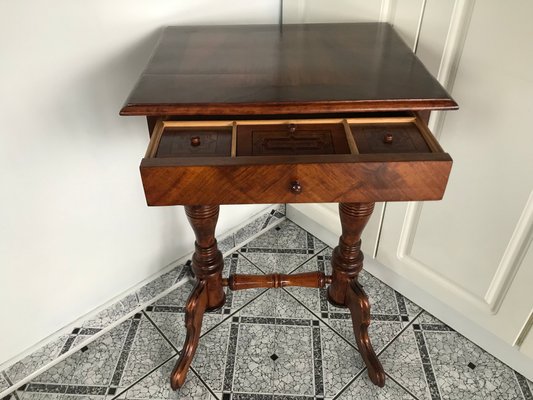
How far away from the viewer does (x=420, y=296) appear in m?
1.36

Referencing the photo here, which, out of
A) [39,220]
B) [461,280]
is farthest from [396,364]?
[39,220]

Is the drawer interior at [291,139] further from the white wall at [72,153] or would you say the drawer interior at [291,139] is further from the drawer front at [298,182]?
the white wall at [72,153]

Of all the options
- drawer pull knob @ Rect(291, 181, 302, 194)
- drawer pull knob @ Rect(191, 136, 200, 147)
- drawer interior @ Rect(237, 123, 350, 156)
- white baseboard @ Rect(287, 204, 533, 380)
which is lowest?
white baseboard @ Rect(287, 204, 533, 380)

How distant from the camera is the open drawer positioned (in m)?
0.74

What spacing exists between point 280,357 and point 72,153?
744mm

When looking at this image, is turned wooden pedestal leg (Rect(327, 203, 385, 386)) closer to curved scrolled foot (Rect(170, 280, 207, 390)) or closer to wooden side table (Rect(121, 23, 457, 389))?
wooden side table (Rect(121, 23, 457, 389))

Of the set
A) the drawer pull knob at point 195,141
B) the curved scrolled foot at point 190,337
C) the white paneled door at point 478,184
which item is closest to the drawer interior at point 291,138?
the drawer pull knob at point 195,141

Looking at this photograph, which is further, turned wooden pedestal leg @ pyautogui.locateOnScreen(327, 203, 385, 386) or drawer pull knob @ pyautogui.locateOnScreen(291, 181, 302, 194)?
turned wooden pedestal leg @ pyautogui.locateOnScreen(327, 203, 385, 386)

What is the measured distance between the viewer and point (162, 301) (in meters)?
1.41

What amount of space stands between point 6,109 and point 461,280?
3.69ft

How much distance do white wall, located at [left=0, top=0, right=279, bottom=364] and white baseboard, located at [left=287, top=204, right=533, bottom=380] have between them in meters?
0.47

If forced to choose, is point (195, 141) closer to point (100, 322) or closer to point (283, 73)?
point (283, 73)

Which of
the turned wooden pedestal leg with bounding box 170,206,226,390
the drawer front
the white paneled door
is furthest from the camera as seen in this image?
the turned wooden pedestal leg with bounding box 170,206,226,390

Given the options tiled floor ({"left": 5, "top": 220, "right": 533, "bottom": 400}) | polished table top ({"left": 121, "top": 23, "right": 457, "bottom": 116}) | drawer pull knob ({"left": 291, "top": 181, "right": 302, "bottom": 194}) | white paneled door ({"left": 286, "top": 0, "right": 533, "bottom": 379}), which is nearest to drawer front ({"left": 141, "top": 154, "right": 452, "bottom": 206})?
drawer pull knob ({"left": 291, "top": 181, "right": 302, "bottom": 194})
